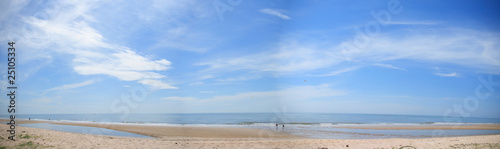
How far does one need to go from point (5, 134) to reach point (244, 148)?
1330cm

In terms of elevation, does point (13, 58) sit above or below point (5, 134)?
above

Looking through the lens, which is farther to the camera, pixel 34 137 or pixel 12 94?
pixel 34 137

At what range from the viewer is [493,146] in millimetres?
13188

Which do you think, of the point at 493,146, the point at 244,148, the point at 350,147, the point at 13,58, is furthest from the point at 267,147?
the point at 13,58

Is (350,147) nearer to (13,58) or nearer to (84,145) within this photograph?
(84,145)

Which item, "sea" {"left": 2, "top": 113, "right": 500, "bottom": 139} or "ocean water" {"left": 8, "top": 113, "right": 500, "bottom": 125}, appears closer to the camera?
"sea" {"left": 2, "top": 113, "right": 500, "bottom": 139}

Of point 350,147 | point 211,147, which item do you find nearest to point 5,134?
point 211,147

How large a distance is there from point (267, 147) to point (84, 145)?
986 centimetres

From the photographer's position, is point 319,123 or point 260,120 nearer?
point 319,123

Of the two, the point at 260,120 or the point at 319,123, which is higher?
the point at 319,123

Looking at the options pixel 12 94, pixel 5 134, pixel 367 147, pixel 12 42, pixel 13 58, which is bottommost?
pixel 367 147

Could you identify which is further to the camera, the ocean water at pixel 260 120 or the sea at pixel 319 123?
the ocean water at pixel 260 120

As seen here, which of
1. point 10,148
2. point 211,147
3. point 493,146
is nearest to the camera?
point 10,148

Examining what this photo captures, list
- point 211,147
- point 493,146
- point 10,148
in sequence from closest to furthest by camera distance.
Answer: point 10,148 → point 493,146 → point 211,147
